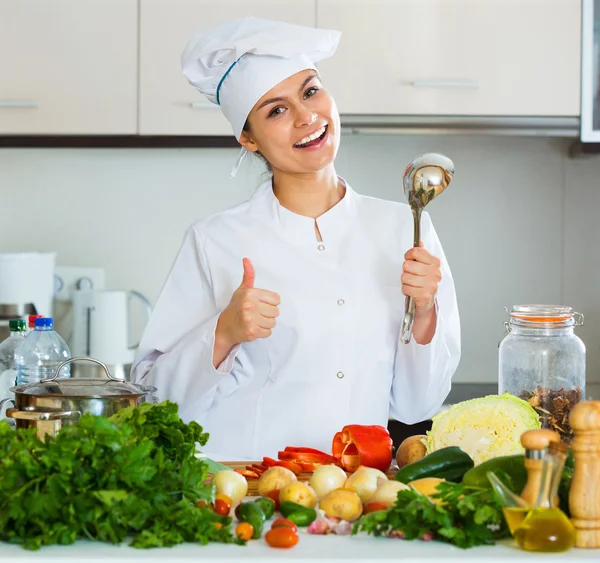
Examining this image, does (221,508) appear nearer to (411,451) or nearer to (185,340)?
(411,451)

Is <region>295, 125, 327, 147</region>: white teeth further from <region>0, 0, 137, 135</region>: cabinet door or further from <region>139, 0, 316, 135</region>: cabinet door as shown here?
<region>0, 0, 137, 135</region>: cabinet door

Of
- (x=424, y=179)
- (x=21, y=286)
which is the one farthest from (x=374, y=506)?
(x=21, y=286)

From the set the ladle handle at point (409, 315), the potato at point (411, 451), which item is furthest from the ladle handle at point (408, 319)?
the potato at point (411, 451)

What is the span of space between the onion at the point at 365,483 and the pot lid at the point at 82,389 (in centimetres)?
30

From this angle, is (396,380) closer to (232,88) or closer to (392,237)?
(392,237)

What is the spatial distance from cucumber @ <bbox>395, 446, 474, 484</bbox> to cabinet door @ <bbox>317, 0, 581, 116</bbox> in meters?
1.80

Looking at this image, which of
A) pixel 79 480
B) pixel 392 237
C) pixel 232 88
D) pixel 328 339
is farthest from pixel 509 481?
pixel 232 88

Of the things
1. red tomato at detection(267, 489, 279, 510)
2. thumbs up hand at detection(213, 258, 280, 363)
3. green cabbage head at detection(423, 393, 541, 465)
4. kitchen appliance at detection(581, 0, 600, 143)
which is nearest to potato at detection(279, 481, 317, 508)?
red tomato at detection(267, 489, 279, 510)

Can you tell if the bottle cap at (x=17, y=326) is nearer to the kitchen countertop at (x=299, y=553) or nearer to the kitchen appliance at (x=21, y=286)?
the kitchen appliance at (x=21, y=286)

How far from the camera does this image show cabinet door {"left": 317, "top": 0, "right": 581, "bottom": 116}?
281 centimetres

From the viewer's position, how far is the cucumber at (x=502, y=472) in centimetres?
104

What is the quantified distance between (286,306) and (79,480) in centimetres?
89

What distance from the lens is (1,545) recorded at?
94cm

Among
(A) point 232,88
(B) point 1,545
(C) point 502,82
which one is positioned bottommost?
(B) point 1,545
